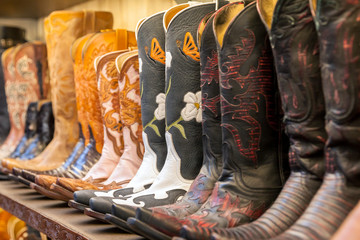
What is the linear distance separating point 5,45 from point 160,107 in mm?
2126

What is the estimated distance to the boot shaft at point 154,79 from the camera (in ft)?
5.49

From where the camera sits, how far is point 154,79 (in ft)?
5.52

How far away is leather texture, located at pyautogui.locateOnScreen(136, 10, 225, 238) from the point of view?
4.37 feet

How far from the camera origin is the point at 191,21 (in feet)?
4.91

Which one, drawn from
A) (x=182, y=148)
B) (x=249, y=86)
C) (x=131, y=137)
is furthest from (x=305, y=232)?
(x=131, y=137)

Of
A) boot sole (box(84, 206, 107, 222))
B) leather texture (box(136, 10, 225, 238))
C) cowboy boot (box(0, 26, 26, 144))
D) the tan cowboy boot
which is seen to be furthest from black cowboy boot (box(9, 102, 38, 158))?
leather texture (box(136, 10, 225, 238))

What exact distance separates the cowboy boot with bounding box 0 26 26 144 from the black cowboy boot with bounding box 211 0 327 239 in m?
2.54

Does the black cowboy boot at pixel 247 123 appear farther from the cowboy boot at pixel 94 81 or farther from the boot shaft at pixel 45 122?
the boot shaft at pixel 45 122

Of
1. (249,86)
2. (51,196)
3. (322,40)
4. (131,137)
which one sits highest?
(322,40)

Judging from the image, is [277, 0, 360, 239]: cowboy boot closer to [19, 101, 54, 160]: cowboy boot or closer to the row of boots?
the row of boots

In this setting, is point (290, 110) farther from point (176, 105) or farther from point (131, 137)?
point (131, 137)

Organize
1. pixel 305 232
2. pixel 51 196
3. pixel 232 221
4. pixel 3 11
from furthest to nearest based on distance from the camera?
1. pixel 3 11
2. pixel 51 196
3. pixel 232 221
4. pixel 305 232

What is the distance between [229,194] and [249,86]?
0.83 feet

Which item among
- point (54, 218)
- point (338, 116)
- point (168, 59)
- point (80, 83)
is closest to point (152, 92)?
point (168, 59)
